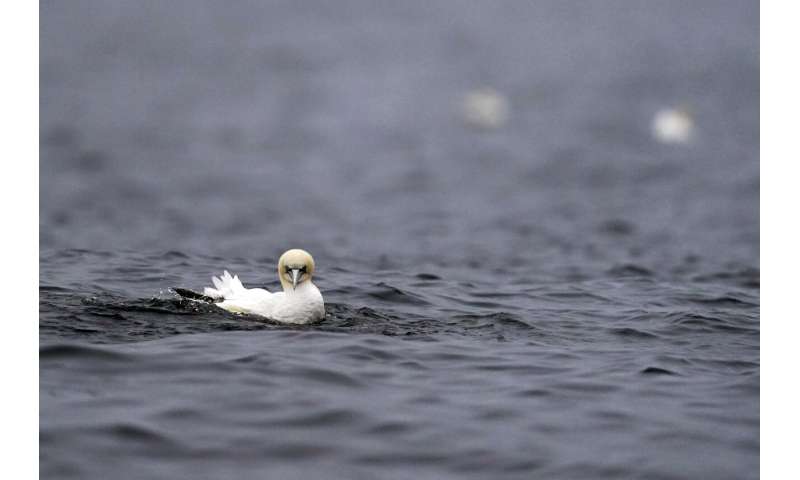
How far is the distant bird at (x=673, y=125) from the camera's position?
139 ft

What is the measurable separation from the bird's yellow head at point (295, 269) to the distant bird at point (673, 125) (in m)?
32.3

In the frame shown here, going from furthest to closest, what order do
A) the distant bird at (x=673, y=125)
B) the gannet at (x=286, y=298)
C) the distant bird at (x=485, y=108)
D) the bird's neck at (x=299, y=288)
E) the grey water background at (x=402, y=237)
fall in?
the distant bird at (x=485, y=108)
the distant bird at (x=673, y=125)
the bird's neck at (x=299, y=288)
the gannet at (x=286, y=298)
the grey water background at (x=402, y=237)

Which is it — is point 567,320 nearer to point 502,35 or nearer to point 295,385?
point 295,385

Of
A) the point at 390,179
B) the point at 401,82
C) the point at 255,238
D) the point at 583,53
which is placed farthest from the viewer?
the point at 583,53

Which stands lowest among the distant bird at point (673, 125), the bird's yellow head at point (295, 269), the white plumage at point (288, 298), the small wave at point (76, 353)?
the small wave at point (76, 353)

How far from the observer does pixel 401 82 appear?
168 ft

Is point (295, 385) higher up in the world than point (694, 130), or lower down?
lower down

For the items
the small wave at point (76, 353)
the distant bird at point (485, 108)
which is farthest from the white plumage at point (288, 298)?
the distant bird at point (485, 108)

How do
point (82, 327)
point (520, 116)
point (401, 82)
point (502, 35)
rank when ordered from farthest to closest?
point (502, 35), point (401, 82), point (520, 116), point (82, 327)

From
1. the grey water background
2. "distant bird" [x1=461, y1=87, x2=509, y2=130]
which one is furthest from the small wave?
"distant bird" [x1=461, y1=87, x2=509, y2=130]

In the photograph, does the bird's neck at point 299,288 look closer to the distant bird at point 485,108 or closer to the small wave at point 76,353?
the small wave at point 76,353

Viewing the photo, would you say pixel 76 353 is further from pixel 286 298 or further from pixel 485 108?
pixel 485 108

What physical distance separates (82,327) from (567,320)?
16.5 feet
